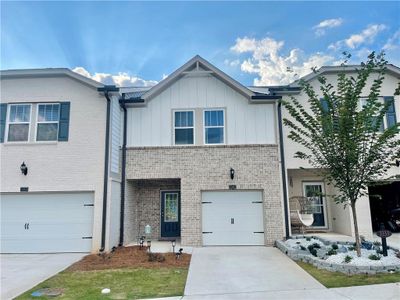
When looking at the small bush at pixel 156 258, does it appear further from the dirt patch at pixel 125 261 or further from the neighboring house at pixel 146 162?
the neighboring house at pixel 146 162

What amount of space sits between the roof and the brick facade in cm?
325

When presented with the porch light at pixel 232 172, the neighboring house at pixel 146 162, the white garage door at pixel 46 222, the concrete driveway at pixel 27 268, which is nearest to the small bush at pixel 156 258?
the neighboring house at pixel 146 162

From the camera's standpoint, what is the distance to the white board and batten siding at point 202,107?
480 inches

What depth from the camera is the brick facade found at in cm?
1152

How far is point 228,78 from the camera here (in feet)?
40.2

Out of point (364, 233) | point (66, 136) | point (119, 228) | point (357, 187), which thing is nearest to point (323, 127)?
point (357, 187)

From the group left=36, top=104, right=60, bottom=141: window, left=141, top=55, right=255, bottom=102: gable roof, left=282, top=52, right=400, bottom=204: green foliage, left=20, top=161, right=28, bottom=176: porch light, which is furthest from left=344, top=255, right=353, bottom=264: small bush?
left=20, top=161, right=28, bottom=176: porch light

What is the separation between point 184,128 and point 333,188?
298 inches

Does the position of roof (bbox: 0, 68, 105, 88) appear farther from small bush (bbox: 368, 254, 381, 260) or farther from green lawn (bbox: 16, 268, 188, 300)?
small bush (bbox: 368, 254, 381, 260)

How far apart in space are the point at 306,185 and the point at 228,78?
665cm

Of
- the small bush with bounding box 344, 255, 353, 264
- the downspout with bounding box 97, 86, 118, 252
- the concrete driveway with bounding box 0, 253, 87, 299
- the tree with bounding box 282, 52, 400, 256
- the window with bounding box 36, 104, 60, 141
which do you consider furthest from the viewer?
the window with bounding box 36, 104, 60, 141

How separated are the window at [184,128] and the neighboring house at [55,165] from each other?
2.60 m

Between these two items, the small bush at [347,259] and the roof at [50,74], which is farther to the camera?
the roof at [50,74]

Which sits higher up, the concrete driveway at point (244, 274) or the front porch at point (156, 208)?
the front porch at point (156, 208)
